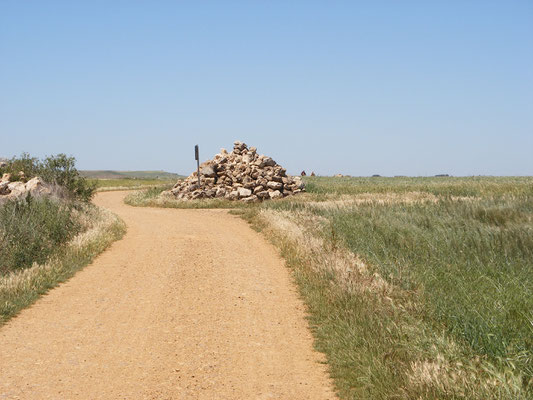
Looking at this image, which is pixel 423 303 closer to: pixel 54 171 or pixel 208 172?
pixel 54 171

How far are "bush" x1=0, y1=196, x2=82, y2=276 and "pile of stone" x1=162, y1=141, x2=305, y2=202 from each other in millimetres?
15207

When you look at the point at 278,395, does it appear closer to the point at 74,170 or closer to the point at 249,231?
the point at 249,231

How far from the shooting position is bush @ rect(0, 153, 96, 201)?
25000 millimetres

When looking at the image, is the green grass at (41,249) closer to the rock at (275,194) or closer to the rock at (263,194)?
the rock at (263,194)

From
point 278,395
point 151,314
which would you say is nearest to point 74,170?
point 151,314

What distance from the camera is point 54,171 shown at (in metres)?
25.5

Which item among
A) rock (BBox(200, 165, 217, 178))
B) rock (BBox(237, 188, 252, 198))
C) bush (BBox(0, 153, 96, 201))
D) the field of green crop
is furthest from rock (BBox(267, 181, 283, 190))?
the field of green crop

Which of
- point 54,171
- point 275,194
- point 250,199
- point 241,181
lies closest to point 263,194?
point 275,194

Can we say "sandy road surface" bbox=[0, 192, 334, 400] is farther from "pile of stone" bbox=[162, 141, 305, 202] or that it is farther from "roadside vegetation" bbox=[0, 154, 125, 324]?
"pile of stone" bbox=[162, 141, 305, 202]

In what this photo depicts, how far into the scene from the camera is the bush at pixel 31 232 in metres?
13.6

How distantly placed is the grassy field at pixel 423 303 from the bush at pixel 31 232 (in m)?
6.28

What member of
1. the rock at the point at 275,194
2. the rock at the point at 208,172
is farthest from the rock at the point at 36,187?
the rock at the point at 208,172

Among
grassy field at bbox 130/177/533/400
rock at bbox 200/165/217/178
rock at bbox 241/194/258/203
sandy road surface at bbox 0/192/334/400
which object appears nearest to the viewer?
grassy field at bbox 130/177/533/400

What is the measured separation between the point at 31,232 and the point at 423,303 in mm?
10323
